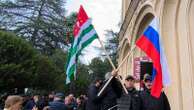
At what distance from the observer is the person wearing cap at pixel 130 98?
594cm

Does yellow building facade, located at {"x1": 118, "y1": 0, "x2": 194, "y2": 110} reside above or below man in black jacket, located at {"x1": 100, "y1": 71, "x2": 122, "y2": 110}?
above

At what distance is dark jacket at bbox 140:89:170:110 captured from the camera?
5.85 metres

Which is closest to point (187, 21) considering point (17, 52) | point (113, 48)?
point (17, 52)

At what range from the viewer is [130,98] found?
618 centimetres

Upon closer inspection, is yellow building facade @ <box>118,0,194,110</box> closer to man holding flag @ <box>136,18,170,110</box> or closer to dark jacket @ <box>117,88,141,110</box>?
dark jacket @ <box>117,88,141,110</box>

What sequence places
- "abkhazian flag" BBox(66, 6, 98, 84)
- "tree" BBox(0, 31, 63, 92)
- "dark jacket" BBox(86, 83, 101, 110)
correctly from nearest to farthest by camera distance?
"dark jacket" BBox(86, 83, 101, 110) → "abkhazian flag" BBox(66, 6, 98, 84) → "tree" BBox(0, 31, 63, 92)

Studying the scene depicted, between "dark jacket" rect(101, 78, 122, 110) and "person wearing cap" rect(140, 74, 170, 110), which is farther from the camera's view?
"dark jacket" rect(101, 78, 122, 110)

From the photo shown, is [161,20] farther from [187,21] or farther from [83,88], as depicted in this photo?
[83,88]

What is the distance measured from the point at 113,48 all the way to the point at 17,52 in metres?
31.0

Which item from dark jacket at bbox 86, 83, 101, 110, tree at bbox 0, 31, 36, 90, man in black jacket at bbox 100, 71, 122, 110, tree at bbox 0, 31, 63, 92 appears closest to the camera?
man in black jacket at bbox 100, 71, 122, 110

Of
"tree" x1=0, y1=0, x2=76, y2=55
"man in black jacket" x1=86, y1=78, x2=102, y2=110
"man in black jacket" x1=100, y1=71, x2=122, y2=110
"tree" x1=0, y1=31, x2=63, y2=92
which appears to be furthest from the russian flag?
"tree" x1=0, y1=0, x2=76, y2=55

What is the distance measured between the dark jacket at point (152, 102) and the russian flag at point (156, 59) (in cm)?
18

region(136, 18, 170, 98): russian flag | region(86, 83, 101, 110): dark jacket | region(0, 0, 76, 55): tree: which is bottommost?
region(86, 83, 101, 110): dark jacket

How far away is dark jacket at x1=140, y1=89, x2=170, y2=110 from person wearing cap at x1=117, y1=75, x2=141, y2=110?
99 millimetres
